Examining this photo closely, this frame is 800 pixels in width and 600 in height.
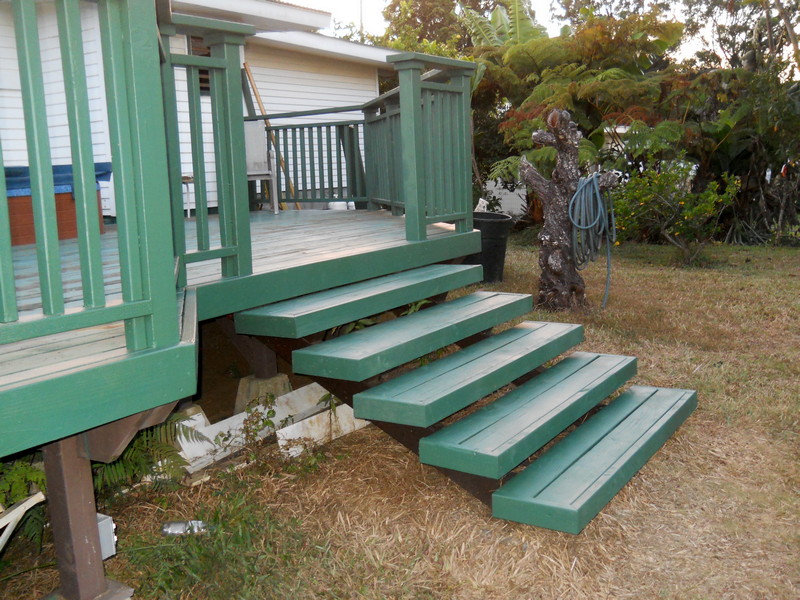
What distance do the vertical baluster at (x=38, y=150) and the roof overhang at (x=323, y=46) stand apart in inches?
302

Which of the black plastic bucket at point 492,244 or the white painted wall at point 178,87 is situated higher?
the white painted wall at point 178,87

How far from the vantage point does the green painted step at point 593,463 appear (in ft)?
9.10

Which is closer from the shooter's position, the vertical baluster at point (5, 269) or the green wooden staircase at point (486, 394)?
the vertical baluster at point (5, 269)

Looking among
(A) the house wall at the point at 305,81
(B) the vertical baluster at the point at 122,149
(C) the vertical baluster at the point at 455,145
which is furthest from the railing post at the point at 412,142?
(A) the house wall at the point at 305,81

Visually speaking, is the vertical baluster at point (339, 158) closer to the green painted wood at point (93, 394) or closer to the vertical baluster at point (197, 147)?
the vertical baluster at point (197, 147)

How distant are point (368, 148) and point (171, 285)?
5.09 meters

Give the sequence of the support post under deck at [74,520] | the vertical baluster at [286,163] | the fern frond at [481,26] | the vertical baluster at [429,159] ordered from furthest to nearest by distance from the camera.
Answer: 1. the fern frond at [481,26]
2. the vertical baluster at [286,163]
3. the vertical baluster at [429,159]
4. the support post under deck at [74,520]

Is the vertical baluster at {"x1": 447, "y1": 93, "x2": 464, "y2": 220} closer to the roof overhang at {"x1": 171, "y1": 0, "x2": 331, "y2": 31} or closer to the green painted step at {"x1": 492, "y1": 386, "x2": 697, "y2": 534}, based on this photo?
the green painted step at {"x1": 492, "y1": 386, "x2": 697, "y2": 534}

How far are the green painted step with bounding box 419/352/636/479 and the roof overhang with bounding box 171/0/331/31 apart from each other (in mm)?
6319

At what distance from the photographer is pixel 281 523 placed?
3.16 m

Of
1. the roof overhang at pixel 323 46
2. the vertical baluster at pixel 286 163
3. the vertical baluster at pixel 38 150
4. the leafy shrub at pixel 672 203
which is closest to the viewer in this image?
the vertical baluster at pixel 38 150

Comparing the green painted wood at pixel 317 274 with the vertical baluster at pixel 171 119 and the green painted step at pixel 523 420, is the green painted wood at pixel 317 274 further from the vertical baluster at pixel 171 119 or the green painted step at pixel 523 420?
the green painted step at pixel 523 420

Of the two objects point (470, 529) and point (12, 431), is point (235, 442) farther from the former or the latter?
point (12, 431)

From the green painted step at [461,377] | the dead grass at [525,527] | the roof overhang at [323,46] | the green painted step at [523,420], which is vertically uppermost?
the roof overhang at [323,46]
